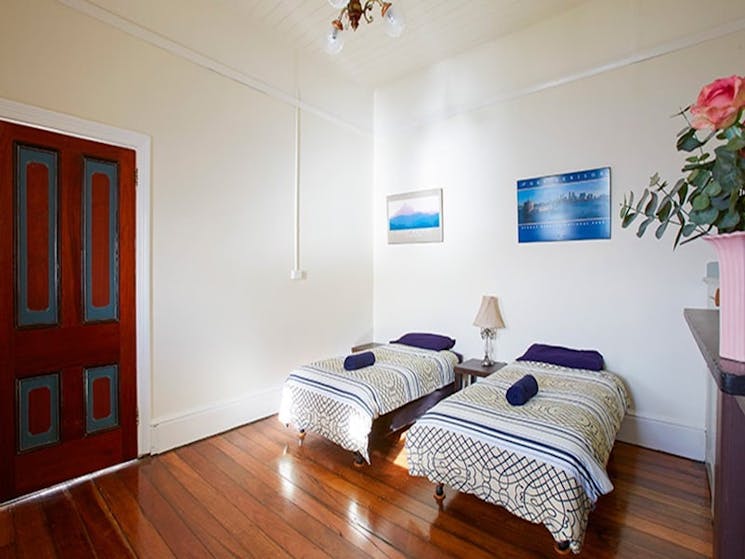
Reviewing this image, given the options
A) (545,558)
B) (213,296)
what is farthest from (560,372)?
(213,296)

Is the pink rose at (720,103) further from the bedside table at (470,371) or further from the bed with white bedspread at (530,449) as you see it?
the bedside table at (470,371)

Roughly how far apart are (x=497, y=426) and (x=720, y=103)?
5.39 feet

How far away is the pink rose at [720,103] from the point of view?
754 mm

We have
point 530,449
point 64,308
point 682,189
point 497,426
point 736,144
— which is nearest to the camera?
point 736,144

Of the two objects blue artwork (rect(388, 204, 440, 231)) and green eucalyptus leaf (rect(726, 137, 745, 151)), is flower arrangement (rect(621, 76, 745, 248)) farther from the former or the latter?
blue artwork (rect(388, 204, 440, 231))

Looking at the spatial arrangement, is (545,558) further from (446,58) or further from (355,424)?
(446,58)

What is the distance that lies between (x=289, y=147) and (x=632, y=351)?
131 inches

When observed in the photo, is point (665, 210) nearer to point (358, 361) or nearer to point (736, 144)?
point (736, 144)

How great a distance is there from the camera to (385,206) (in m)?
4.44

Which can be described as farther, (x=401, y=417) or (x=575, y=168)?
(x=575, y=168)

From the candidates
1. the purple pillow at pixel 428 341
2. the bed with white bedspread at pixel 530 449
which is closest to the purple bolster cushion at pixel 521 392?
the bed with white bedspread at pixel 530 449

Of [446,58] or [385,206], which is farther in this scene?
[385,206]

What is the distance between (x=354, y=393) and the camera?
259 cm

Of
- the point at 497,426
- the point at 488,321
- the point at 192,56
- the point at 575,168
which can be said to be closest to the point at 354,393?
the point at 497,426
